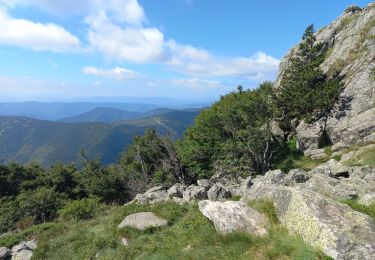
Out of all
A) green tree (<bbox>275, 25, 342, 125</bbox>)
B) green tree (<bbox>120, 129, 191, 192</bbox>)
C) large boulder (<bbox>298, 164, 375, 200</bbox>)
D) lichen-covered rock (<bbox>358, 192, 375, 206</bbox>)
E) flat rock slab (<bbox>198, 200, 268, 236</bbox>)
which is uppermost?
green tree (<bbox>275, 25, 342, 125</bbox>)

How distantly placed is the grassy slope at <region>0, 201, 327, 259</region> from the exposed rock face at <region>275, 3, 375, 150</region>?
31.6m

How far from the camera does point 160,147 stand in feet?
234

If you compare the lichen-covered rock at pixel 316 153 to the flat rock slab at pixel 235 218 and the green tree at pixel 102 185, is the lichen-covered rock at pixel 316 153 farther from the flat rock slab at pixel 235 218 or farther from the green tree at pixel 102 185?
the flat rock slab at pixel 235 218

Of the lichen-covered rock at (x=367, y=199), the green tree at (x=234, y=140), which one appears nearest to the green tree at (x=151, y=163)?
the green tree at (x=234, y=140)

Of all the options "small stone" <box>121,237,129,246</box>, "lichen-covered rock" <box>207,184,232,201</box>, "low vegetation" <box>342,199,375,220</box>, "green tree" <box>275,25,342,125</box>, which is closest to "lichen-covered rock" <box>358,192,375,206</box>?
"low vegetation" <box>342,199,375,220</box>

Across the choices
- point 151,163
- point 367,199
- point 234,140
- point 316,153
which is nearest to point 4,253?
point 367,199

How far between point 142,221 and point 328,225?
11.4m

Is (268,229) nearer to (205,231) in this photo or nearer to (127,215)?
(205,231)

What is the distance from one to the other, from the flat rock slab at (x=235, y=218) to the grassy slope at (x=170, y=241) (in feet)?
1.21

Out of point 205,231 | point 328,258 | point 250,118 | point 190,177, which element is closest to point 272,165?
point 250,118

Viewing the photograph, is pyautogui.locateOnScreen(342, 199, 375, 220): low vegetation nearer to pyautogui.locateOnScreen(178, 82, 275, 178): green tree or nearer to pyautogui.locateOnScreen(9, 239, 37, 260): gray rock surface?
pyautogui.locateOnScreen(9, 239, 37, 260): gray rock surface

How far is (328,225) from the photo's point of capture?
1151 centimetres

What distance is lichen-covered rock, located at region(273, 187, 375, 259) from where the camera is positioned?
419 inches

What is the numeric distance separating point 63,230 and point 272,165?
33185 mm
